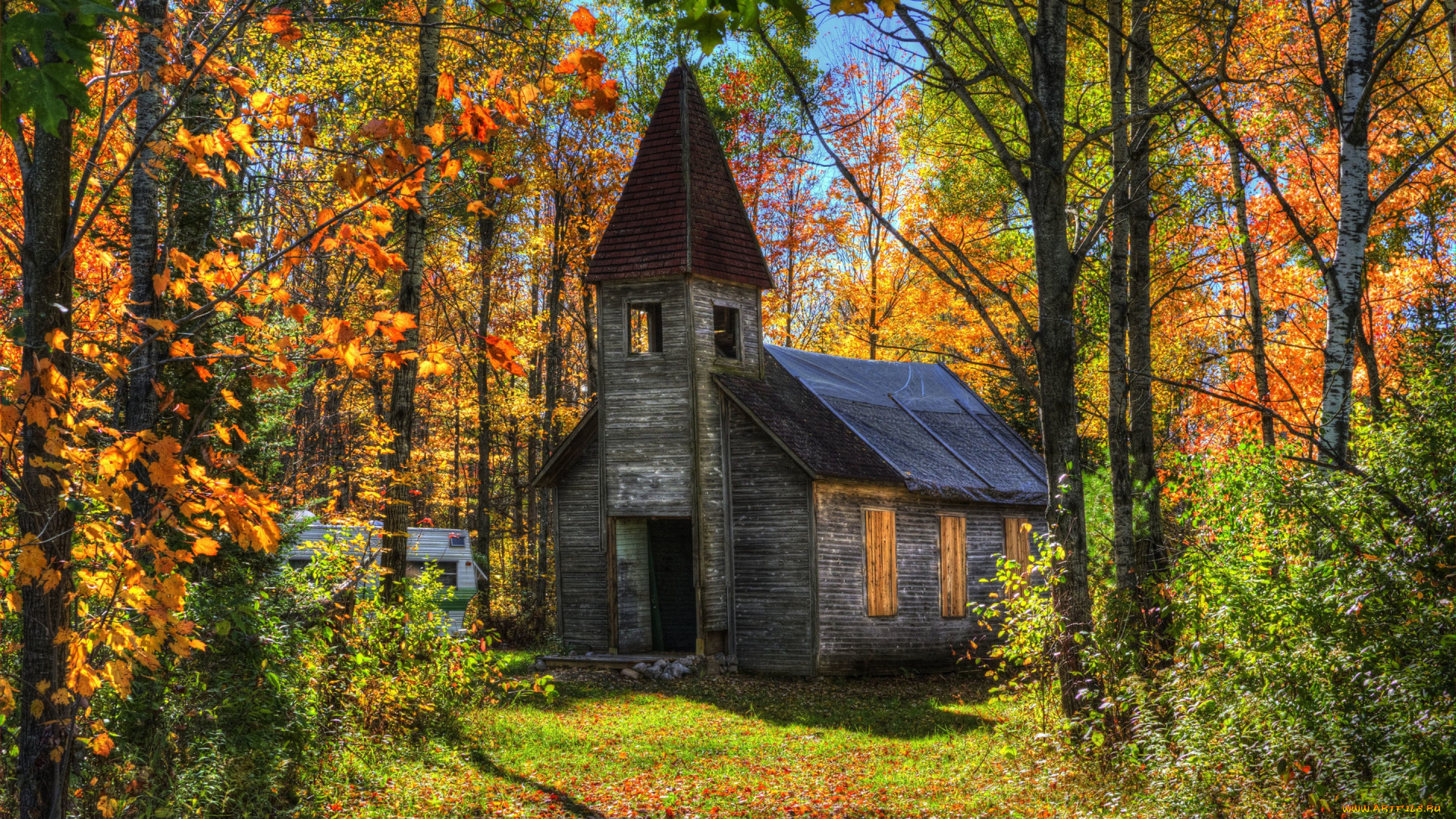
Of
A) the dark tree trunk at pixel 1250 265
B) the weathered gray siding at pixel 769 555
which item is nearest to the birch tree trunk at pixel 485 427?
the weathered gray siding at pixel 769 555

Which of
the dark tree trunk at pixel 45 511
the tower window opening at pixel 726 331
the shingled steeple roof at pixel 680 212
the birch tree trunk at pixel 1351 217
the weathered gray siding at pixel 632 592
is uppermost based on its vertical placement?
the shingled steeple roof at pixel 680 212

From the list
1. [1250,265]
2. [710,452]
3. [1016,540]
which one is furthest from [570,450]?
[1250,265]

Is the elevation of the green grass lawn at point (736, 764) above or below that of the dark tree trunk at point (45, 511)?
below

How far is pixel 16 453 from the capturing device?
14.1ft

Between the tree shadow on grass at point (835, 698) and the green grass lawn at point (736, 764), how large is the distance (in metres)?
0.06

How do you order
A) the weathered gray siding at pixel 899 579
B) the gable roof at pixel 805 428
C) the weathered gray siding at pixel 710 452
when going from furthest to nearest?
the weathered gray siding at pixel 710 452, the weathered gray siding at pixel 899 579, the gable roof at pixel 805 428

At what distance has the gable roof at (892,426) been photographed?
1825 cm

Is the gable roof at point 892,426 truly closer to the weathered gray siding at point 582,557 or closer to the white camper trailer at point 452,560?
the weathered gray siding at point 582,557

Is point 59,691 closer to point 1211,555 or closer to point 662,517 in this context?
point 1211,555

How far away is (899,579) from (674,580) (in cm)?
444

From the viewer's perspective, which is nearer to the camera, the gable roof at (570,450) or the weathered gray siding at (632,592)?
the weathered gray siding at (632,592)

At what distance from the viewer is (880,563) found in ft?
61.7

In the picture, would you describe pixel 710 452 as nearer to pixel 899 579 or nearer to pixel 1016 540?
pixel 899 579

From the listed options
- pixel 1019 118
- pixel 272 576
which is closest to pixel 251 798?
pixel 272 576
